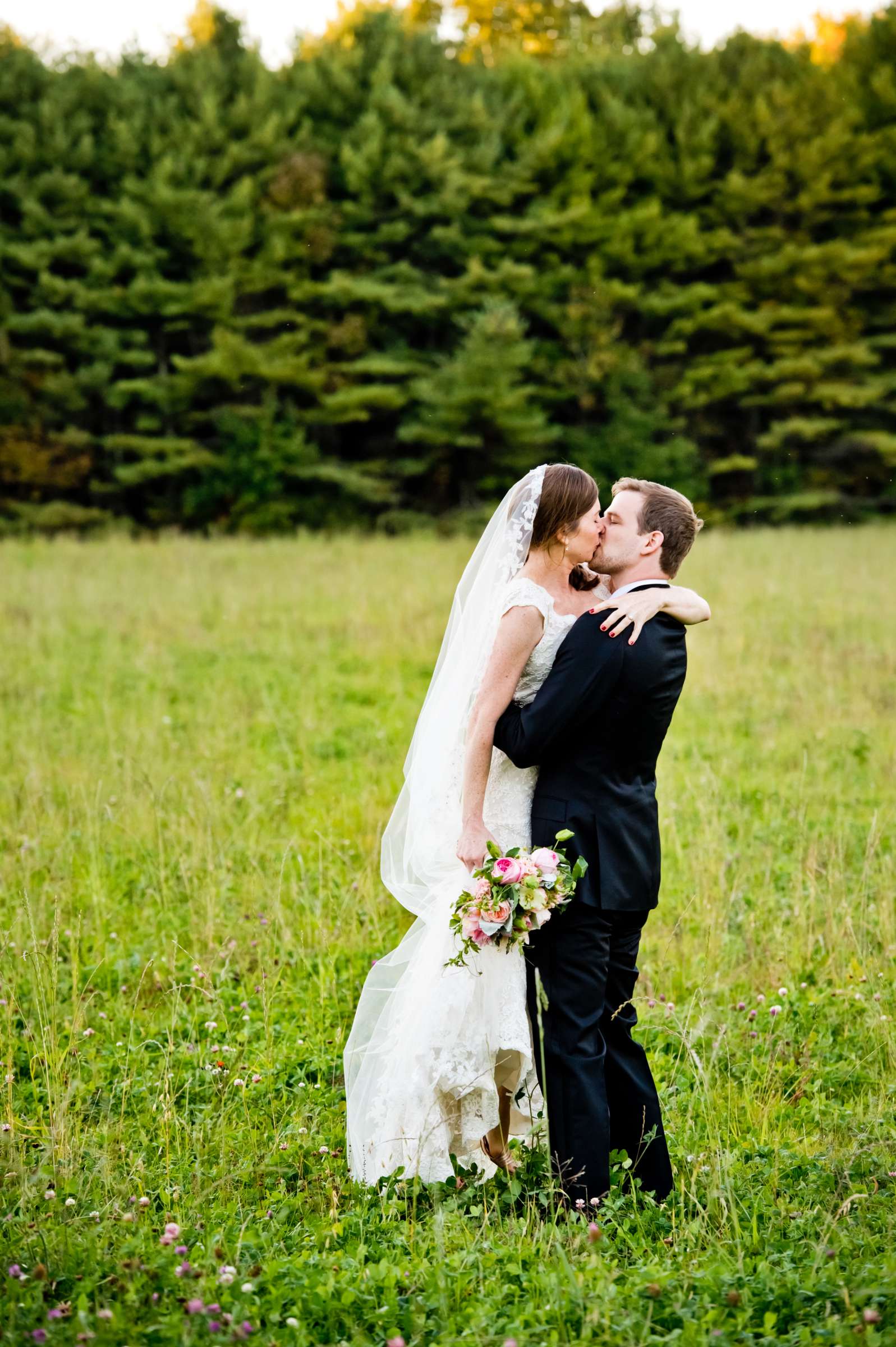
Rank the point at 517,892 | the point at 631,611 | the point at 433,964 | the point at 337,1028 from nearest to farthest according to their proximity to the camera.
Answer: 1. the point at 517,892
2. the point at 631,611
3. the point at 433,964
4. the point at 337,1028

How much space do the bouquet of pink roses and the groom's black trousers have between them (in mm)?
181

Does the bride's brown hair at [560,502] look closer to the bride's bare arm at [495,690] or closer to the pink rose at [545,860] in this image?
the bride's bare arm at [495,690]

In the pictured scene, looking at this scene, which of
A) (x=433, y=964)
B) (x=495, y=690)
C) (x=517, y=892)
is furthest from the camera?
(x=433, y=964)

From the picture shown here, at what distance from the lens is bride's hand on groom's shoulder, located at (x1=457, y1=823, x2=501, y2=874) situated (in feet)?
11.0

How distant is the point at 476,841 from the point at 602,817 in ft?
1.24

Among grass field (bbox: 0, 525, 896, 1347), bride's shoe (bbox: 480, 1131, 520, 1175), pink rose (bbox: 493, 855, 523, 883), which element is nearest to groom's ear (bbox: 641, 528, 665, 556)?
pink rose (bbox: 493, 855, 523, 883)

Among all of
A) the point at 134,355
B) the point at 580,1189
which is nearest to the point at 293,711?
the point at 580,1189

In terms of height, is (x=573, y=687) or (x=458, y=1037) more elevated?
(x=573, y=687)

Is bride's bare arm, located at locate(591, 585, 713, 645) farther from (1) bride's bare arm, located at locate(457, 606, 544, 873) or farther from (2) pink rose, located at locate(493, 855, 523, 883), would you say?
(2) pink rose, located at locate(493, 855, 523, 883)

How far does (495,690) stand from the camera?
11.0ft

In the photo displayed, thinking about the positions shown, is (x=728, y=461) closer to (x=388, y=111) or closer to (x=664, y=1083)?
(x=388, y=111)

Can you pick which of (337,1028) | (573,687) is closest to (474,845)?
(573,687)

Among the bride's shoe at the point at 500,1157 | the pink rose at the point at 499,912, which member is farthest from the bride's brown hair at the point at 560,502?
the bride's shoe at the point at 500,1157

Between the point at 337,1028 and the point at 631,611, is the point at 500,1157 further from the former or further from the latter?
the point at 631,611
